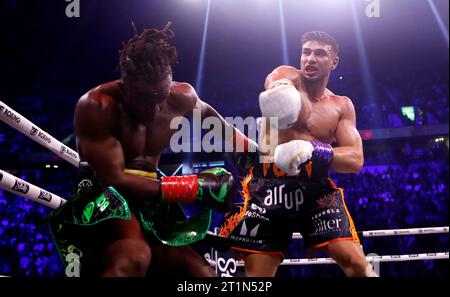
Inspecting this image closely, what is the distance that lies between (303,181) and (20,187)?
1.03m

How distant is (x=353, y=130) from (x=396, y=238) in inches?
166

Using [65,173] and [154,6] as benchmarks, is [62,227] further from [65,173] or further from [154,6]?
[65,173]

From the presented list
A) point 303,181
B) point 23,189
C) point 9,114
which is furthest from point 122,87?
point 303,181

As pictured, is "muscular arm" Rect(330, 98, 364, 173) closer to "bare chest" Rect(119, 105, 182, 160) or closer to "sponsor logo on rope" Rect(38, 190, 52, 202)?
"bare chest" Rect(119, 105, 182, 160)

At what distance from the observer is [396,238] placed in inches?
226

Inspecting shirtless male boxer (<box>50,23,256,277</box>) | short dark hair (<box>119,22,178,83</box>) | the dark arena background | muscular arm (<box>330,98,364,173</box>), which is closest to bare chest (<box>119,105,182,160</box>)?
shirtless male boxer (<box>50,23,256,277</box>)

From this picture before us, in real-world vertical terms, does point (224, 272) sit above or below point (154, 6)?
below

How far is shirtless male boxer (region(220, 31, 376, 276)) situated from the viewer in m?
1.77

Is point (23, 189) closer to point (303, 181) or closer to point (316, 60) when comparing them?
point (303, 181)

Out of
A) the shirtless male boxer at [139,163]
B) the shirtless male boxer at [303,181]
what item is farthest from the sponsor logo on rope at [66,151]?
the shirtless male boxer at [303,181]

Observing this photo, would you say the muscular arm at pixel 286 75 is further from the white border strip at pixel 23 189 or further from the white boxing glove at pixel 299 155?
the white border strip at pixel 23 189

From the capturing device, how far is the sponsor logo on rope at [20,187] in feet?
5.45
